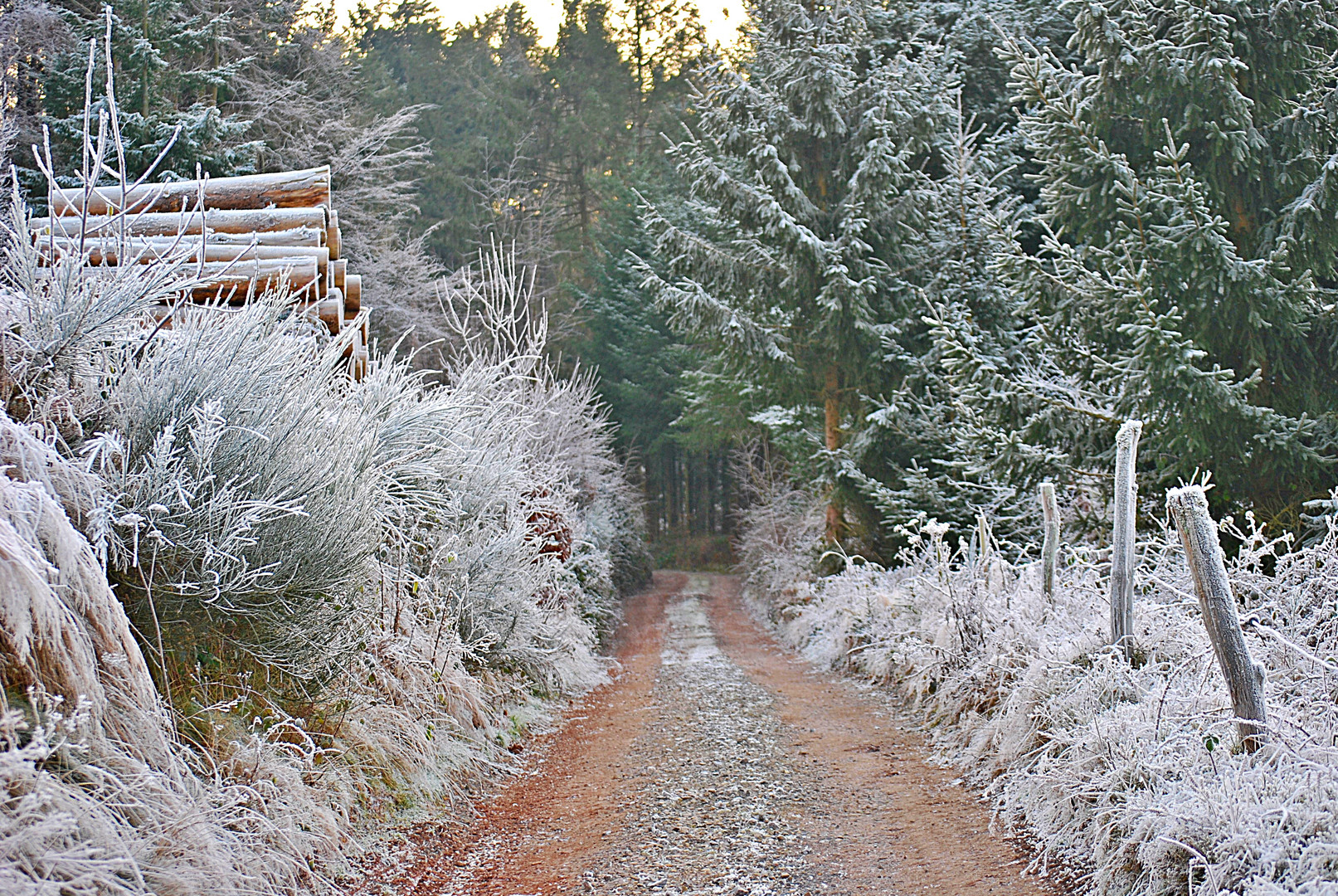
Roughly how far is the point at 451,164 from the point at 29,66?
48.5 feet

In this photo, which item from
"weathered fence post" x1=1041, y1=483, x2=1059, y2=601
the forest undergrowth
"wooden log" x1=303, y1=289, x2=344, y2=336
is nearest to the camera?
the forest undergrowth

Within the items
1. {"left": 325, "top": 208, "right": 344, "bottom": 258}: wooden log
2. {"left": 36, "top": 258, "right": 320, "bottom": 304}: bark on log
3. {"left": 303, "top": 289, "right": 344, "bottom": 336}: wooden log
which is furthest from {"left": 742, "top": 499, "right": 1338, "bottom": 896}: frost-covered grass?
{"left": 325, "top": 208, "right": 344, "bottom": 258}: wooden log

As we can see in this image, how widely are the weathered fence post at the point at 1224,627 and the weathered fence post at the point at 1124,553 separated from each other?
1.48 meters

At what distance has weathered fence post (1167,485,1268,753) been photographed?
3.68 m

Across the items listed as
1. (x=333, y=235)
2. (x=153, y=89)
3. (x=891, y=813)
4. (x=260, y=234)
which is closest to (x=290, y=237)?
(x=260, y=234)

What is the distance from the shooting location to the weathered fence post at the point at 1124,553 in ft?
17.2

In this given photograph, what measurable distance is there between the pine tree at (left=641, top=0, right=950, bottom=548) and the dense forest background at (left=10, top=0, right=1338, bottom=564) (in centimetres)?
6

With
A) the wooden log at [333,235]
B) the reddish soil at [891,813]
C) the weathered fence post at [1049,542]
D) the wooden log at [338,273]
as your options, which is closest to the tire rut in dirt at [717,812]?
the reddish soil at [891,813]

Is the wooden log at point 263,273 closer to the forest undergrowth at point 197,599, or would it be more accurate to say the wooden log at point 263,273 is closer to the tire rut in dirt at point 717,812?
the forest undergrowth at point 197,599

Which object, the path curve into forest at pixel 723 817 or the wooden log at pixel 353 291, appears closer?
the path curve into forest at pixel 723 817

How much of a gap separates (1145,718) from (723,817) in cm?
223

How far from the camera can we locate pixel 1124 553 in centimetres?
526

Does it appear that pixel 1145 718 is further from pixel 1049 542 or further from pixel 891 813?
pixel 1049 542

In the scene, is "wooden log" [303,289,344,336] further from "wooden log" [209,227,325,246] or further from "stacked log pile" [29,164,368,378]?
"wooden log" [209,227,325,246]
